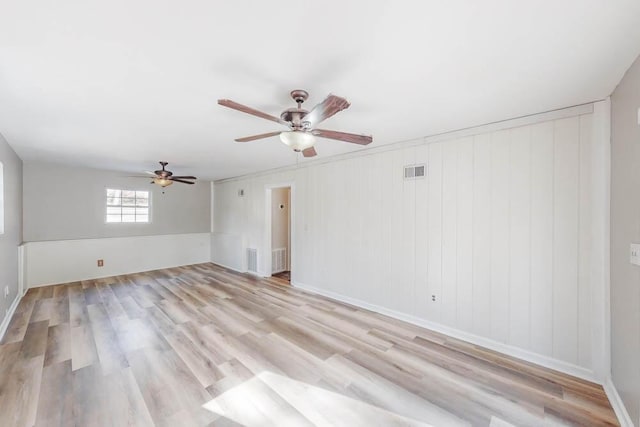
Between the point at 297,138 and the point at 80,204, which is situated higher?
the point at 297,138

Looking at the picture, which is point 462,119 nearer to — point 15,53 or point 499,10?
point 499,10

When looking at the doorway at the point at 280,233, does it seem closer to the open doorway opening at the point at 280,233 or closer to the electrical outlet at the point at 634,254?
the open doorway opening at the point at 280,233

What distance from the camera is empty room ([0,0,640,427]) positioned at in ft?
4.57

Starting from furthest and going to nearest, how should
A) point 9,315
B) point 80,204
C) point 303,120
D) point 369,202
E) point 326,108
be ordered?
1. point 80,204
2. point 369,202
3. point 9,315
4. point 303,120
5. point 326,108

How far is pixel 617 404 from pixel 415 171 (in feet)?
8.24

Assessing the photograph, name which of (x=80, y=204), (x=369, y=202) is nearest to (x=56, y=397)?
(x=369, y=202)

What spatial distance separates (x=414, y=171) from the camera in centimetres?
329

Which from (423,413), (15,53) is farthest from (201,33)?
(423,413)

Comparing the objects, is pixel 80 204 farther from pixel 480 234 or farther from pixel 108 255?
pixel 480 234

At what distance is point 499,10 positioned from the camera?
3.97 feet

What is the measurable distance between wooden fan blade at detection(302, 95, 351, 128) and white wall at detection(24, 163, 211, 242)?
572 cm

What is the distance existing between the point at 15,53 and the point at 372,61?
204cm

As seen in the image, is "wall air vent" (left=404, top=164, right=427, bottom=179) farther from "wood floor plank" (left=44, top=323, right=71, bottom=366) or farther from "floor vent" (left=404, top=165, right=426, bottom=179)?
"wood floor plank" (left=44, top=323, right=71, bottom=366)

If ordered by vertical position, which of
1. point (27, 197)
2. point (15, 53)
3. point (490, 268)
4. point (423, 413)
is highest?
point (15, 53)
